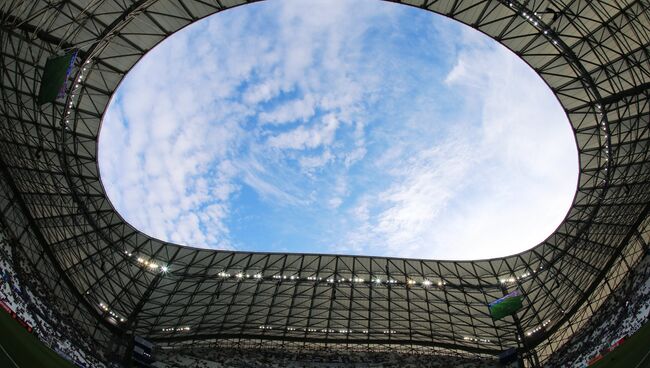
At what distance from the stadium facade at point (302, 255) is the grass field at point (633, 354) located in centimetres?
1561

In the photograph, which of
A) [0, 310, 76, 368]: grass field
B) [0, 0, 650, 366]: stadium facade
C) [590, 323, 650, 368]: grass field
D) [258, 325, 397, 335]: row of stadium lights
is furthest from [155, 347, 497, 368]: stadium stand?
[590, 323, 650, 368]: grass field

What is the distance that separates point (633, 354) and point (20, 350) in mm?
30559

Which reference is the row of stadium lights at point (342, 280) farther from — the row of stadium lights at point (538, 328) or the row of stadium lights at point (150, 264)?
the row of stadium lights at point (538, 328)

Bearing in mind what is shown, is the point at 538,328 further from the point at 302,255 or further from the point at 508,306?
the point at 302,255

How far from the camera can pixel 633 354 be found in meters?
20.5

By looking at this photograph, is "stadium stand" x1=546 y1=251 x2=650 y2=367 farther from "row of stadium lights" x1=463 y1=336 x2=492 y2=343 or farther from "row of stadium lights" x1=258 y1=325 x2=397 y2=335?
"row of stadium lights" x1=258 y1=325 x2=397 y2=335

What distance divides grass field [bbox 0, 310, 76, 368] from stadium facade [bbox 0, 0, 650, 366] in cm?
1024

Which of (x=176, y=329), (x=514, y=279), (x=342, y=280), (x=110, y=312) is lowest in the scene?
(x=176, y=329)

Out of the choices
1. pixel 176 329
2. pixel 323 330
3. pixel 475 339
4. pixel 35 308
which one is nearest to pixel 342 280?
pixel 323 330

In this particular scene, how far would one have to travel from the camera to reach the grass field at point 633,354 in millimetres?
18828

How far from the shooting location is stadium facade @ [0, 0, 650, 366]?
27531mm

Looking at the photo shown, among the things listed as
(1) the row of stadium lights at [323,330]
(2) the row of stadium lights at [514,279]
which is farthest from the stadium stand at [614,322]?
(1) the row of stadium lights at [323,330]

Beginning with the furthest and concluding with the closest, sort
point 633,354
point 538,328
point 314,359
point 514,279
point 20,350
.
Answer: point 314,359 → point 538,328 → point 514,279 → point 20,350 → point 633,354

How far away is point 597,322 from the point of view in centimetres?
3847
